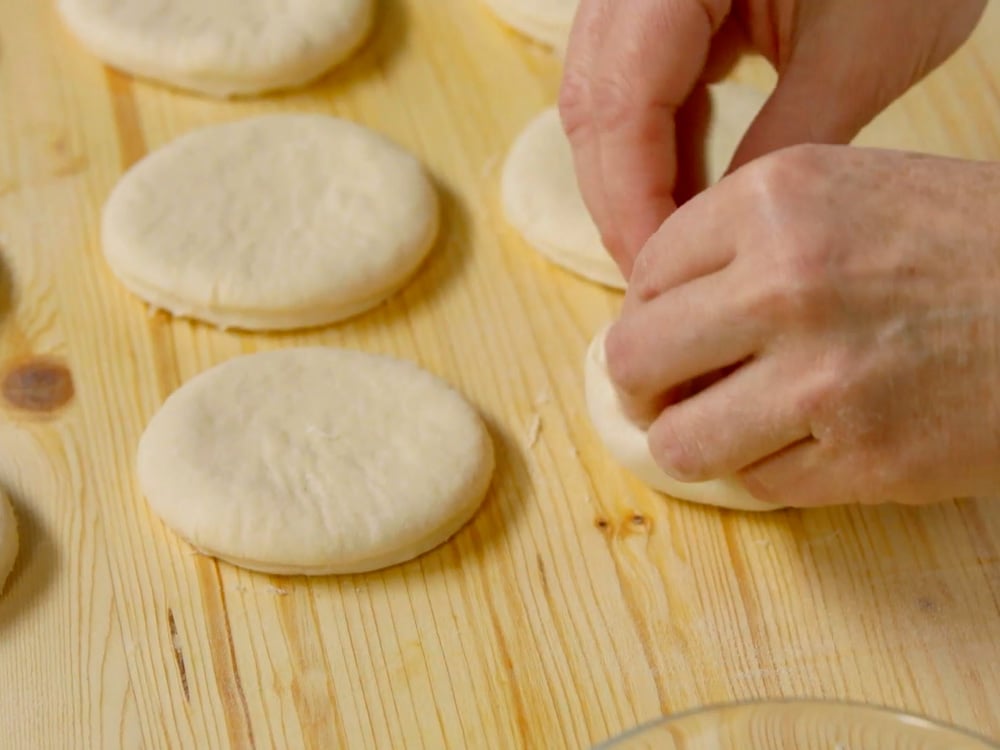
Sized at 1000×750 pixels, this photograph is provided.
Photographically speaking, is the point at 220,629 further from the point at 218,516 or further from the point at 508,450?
the point at 508,450

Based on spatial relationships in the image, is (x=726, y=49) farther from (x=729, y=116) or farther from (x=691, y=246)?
(x=691, y=246)

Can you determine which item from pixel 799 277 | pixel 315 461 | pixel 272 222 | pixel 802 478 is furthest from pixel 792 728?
pixel 272 222

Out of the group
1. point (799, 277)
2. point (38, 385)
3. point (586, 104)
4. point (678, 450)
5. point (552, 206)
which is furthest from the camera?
point (552, 206)

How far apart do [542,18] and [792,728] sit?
0.92 m

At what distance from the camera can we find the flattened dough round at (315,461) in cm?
102

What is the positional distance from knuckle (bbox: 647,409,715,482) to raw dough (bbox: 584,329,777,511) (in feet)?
0.32

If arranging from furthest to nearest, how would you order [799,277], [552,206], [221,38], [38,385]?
[221,38] → [552,206] → [38,385] → [799,277]

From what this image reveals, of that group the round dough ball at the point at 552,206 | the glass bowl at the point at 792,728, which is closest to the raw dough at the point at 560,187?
the round dough ball at the point at 552,206

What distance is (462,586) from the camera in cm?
104

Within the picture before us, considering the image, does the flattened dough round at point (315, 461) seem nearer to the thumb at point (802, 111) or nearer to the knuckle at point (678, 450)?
the knuckle at point (678, 450)

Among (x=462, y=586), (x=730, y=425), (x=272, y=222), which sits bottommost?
(x=462, y=586)

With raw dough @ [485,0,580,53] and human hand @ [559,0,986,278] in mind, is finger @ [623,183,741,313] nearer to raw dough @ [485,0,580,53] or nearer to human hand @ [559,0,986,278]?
human hand @ [559,0,986,278]

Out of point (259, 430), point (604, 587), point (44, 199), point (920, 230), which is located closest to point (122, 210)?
point (44, 199)

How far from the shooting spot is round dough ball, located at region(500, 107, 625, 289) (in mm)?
1238
